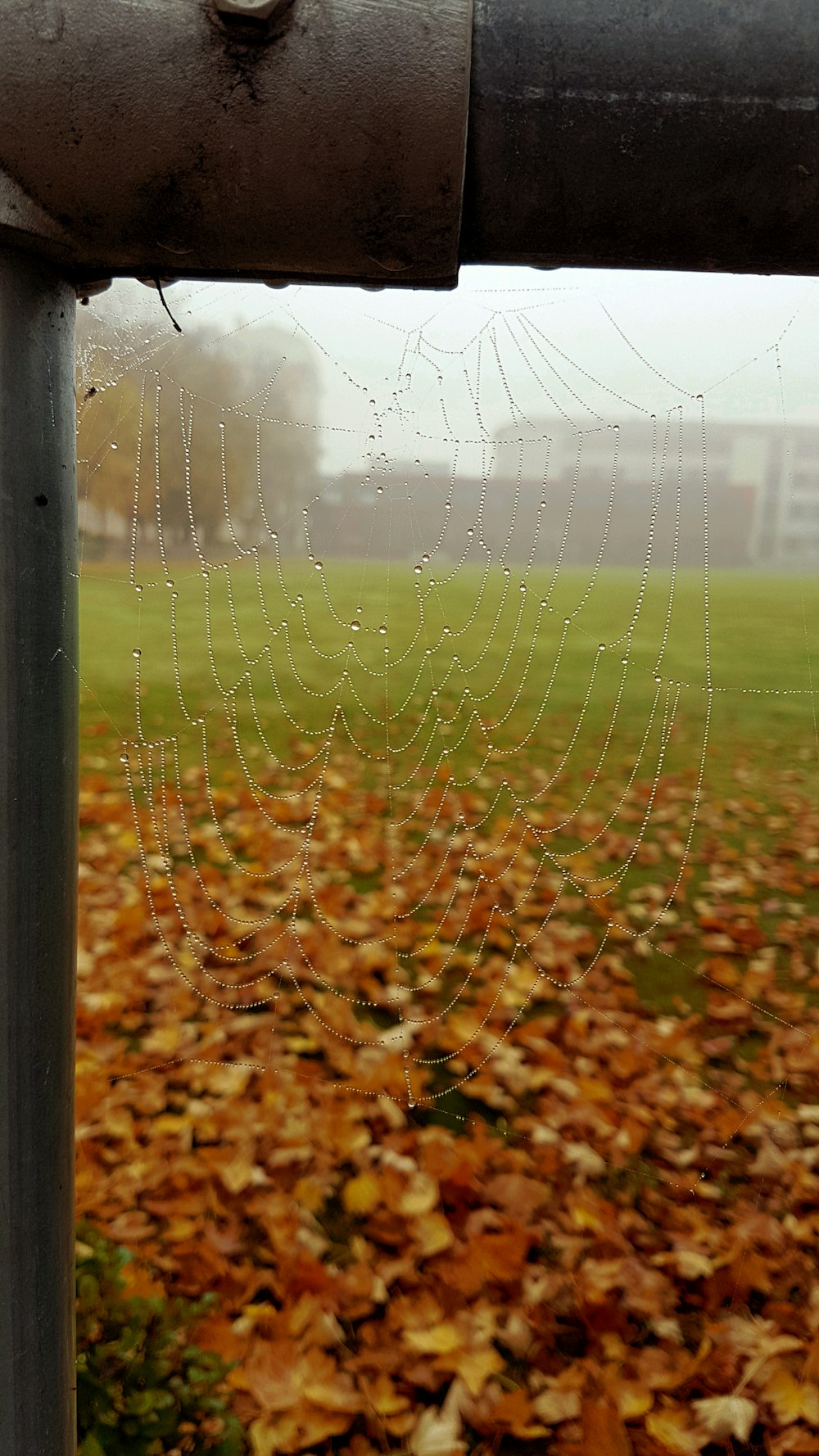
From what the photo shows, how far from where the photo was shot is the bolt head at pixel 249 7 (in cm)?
96

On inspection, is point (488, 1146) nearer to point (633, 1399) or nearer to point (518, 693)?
point (633, 1399)

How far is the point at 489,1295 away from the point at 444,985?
1170 mm

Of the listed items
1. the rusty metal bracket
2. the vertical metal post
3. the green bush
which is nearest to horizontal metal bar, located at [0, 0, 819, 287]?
the rusty metal bracket

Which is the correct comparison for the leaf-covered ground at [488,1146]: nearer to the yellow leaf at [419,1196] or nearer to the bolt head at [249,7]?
the yellow leaf at [419,1196]

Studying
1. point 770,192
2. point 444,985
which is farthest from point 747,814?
point 770,192

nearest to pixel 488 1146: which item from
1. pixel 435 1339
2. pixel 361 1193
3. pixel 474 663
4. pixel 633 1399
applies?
pixel 361 1193

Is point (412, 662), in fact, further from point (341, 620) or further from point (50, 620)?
point (50, 620)

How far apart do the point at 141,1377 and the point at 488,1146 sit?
1.19 m

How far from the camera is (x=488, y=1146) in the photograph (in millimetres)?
2764

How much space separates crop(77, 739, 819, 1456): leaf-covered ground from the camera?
2.12 metres

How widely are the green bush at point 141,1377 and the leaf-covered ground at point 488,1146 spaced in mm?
126

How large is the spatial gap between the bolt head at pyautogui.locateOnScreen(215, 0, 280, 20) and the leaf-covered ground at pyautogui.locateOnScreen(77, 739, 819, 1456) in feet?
7.97

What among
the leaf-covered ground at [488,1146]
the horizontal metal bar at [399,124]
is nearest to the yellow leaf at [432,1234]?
the leaf-covered ground at [488,1146]

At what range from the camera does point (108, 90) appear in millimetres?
1000
